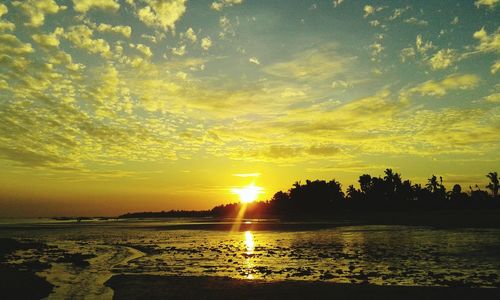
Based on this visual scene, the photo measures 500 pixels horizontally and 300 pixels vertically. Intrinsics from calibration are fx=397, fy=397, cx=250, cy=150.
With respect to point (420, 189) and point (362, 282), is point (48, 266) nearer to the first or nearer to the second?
point (362, 282)

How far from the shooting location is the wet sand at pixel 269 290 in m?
17.6

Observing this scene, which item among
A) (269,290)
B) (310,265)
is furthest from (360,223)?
(269,290)

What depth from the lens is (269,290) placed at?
→ 63.3 feet

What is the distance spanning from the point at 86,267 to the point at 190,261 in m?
7.62

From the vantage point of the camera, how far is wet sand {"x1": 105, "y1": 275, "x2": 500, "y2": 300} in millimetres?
17594

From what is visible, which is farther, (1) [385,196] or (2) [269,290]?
(1) [385,196]

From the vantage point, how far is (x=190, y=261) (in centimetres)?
3136

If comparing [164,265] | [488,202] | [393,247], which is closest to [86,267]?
[164,265]

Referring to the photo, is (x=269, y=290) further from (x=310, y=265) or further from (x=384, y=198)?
(x=384, y=198)

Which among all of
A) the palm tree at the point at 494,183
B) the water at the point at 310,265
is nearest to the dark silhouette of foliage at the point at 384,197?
the palm tree at the point at 494,183

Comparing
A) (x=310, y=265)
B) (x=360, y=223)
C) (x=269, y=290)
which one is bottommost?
(x=269, y=290)

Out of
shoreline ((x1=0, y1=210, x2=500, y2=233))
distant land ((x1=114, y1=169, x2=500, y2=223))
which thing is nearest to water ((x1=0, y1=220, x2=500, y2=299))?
shoreline ((x1=0, y1=210, x2=500, y2=233))

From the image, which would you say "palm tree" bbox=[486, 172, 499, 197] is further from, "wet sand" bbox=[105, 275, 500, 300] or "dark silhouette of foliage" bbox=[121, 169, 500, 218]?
"wet sand" bbox=[105, 275, 500, 300]

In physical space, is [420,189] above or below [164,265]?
above
